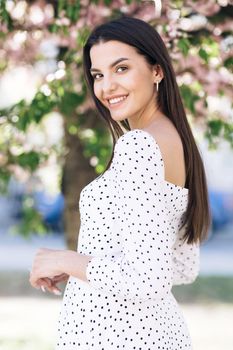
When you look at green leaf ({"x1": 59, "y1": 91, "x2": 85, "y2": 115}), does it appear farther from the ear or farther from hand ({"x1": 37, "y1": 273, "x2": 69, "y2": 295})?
hand ({"x1": 37, "y1": 273, "x2": 69, "y2": 295})

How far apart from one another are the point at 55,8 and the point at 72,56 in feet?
2.06

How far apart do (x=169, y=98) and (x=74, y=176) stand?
4363 millimetres

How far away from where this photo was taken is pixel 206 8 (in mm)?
6090

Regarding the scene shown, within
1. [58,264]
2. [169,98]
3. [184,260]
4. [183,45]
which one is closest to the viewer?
[58,264]

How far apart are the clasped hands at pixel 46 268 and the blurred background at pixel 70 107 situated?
72.3 inches

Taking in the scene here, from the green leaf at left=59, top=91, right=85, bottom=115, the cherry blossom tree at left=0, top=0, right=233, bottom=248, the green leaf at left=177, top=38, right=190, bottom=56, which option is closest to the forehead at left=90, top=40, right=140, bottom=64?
the cherry blossom tree at left=0, top=0, right=233, bottom=248

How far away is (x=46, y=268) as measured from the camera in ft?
9.75

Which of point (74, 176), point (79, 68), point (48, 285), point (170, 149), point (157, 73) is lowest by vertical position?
point (48, 285)

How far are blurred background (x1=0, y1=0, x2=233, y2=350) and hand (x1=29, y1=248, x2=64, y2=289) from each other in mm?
1860

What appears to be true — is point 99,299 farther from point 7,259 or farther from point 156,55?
point 7,259

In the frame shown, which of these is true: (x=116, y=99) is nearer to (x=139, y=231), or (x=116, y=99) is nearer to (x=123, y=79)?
(x=123, y=79)

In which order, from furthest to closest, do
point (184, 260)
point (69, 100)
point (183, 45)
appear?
1. point (69, 100)
2. point (183, 45)
3. point (184, 260)

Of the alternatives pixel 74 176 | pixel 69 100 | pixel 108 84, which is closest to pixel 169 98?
pixel 108 84

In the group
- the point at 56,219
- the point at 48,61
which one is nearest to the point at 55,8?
the point at 48,61
